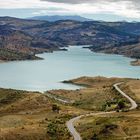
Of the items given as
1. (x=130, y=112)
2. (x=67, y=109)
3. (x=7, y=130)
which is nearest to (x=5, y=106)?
(x=67, y=109)

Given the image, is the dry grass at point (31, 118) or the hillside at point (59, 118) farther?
Result: the dry grass at point (31, 118)

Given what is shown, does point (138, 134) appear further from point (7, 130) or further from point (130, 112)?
point (130, 112)

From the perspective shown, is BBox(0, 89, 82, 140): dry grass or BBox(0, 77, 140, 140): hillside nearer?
BBox(0, 77, 140, 140): hillside

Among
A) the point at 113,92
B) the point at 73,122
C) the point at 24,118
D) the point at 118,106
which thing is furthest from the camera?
the point at 113,92

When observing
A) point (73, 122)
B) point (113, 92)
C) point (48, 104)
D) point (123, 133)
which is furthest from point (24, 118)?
point (113, 92)

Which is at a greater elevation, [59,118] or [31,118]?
[59,118]

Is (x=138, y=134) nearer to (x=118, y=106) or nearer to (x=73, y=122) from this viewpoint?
(x=73, y=122)

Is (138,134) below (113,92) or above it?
above

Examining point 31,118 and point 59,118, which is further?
point 31,118

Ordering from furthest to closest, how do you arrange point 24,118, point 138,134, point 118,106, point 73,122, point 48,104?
point 48,104 → point 118,106 → point 24,118 → point 73,122 → point 138,134

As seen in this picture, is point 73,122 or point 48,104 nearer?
point 73,122
